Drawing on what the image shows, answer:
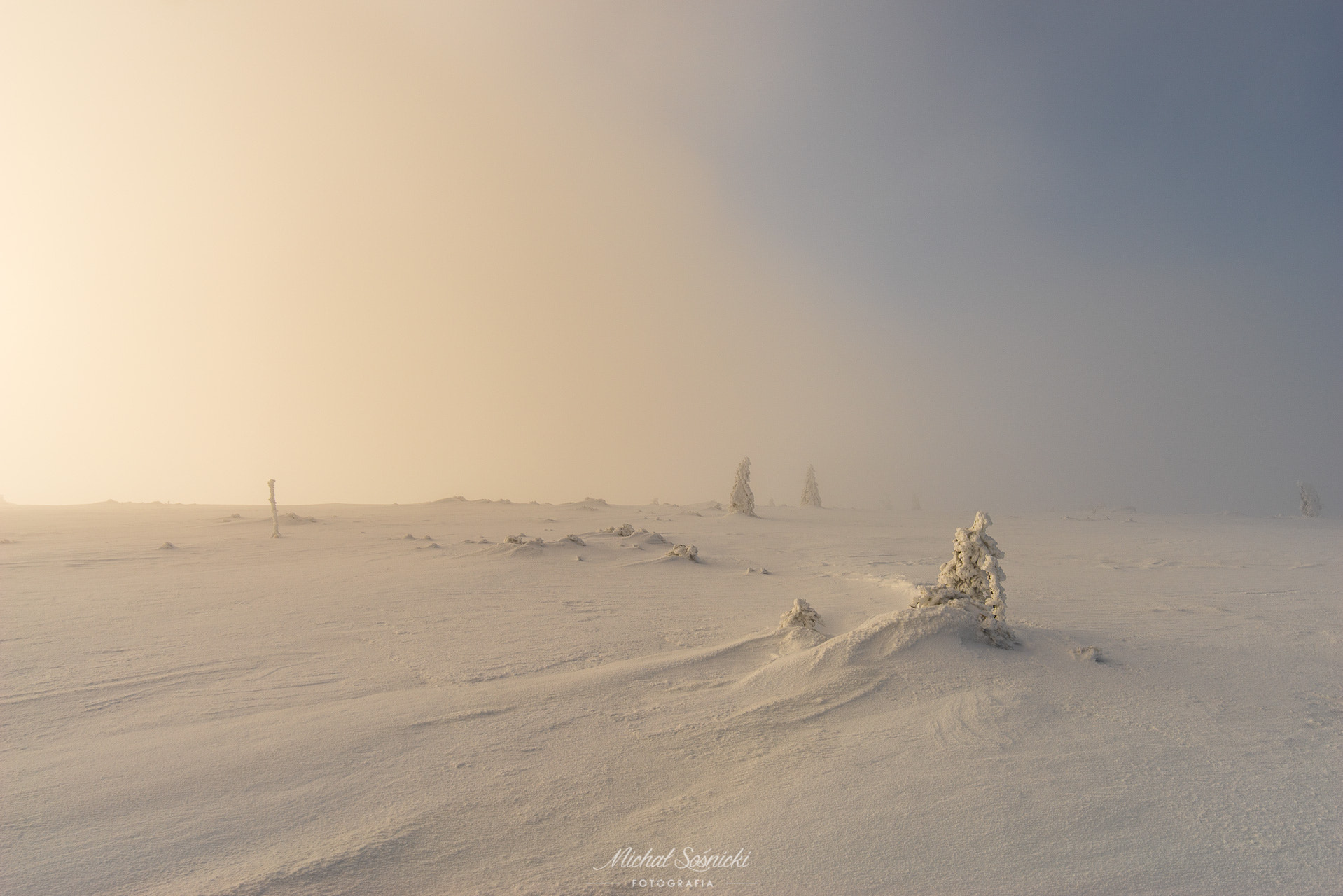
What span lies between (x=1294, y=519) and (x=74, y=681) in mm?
30464

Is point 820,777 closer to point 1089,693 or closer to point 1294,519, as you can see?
point 1089,693

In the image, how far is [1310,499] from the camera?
81.4 ft


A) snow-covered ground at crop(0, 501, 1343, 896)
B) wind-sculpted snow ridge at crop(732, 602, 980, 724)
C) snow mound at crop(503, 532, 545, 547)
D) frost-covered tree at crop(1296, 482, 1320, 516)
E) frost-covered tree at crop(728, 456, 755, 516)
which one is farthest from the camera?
frost-covered tree at crop(1296, 482, 1320, 516)

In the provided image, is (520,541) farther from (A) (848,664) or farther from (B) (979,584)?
(B) (979,584)

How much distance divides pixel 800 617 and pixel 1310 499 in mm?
31516

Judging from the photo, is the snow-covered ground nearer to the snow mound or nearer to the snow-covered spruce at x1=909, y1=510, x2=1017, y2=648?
the snow-covered spruce at x1=909, y1=510, x2=1017, y2=648

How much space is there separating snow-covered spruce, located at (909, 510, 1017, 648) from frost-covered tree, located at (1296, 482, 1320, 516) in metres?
29.2

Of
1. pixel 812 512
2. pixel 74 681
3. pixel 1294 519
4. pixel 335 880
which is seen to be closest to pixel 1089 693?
pixel 335 880

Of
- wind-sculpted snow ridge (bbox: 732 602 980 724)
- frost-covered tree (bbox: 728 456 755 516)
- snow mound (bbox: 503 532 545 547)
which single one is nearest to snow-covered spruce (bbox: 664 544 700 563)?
snow mound (bbox: 503 532 545 547)

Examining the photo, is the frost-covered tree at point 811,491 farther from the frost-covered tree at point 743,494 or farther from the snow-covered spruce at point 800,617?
the snow-covered spruce at point 800,617

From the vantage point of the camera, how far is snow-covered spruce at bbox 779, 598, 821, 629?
5504mm

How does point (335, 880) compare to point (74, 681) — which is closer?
point (335, 880)

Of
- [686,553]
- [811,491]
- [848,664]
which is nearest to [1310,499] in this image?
[811,491]

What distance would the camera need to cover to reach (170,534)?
38.5 ft
